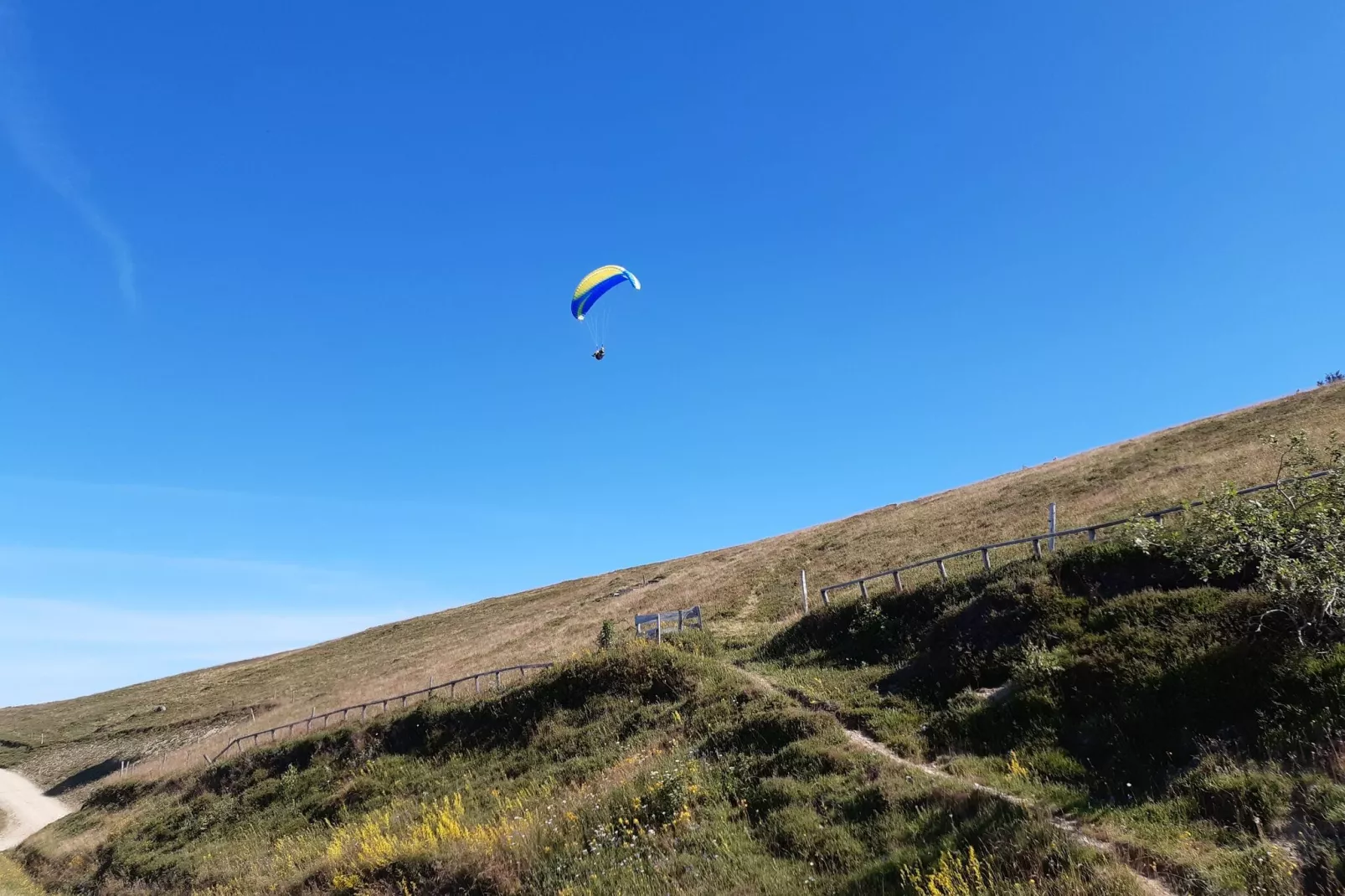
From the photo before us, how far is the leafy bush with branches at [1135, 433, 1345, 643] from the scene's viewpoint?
10.5 metres

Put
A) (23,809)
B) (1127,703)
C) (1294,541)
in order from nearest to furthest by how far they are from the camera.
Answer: (1294,541)
(1127,703)
(23,809)

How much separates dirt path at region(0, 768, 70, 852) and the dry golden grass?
187 centimetres

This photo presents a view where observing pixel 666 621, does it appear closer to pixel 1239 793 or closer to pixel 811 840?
pixel 811 840

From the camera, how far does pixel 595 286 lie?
33719 millimetres

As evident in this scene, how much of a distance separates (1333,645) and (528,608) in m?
59.7

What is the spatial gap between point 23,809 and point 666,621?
1722 inches

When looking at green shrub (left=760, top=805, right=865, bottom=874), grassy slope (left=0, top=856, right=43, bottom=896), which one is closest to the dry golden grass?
grassy slope (left=0, top=856, right=43, bottom=896)

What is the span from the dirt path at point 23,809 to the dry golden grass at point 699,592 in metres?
1.87

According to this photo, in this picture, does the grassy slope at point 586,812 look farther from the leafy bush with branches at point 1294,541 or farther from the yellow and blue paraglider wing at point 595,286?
the yellow and blue paraglider wing at point 595,286

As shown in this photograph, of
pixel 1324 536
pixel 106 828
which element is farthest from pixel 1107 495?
pixel 106 828

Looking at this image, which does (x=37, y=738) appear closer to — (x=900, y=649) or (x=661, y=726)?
(x=661, y=726)

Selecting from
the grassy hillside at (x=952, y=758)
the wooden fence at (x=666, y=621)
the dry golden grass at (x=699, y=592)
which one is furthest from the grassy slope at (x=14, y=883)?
the wooden fence at (x=666, y=621)

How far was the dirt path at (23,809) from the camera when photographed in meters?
37.7

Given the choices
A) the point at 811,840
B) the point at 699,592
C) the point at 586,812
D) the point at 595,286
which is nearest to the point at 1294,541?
the point at 811,840
